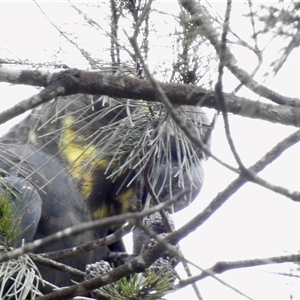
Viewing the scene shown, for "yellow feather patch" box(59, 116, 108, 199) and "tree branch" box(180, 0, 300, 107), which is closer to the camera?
"tree branch" box(180, 0, 300, 107)

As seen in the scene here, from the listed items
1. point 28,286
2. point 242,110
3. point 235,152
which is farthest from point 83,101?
point 235,152

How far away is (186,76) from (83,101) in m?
0.35

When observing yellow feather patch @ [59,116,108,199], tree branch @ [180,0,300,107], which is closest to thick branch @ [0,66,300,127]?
tree branch @ [180,0,300,107]

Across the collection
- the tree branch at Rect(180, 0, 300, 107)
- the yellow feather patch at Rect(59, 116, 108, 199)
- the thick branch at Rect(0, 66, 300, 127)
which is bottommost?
the yellow feather patch at Rect(59, 116, 108, 199)

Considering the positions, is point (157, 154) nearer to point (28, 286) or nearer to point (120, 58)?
point (120, 58)

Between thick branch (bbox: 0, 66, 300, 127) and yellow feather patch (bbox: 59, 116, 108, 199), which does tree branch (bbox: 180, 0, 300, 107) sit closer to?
thick branch (bbox: 0, 66, 300, 127)

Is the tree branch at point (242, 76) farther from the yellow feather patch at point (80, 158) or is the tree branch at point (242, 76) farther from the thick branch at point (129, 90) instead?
the yellow feather patch at point (80, 158)

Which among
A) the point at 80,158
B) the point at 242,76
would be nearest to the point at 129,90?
the point at 242,76

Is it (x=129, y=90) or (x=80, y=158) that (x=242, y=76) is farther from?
(x=80, y=158)

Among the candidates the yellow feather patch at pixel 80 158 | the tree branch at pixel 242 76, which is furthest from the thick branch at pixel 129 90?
the yellow feather patch at pixel 80 158

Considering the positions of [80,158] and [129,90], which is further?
[80,158]

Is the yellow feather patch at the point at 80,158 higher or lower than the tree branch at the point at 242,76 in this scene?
lower

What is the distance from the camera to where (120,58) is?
140 centimetres

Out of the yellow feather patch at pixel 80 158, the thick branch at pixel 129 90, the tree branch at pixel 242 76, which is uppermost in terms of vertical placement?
the tree branch at pixel 242 76
